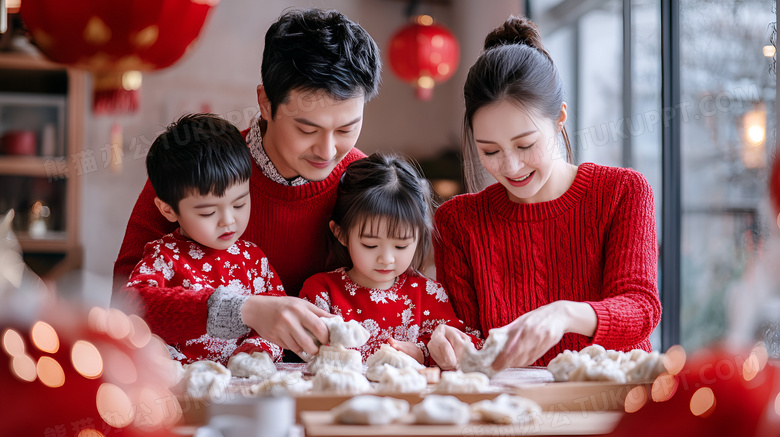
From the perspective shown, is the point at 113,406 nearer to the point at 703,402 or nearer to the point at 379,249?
the point at 703,402

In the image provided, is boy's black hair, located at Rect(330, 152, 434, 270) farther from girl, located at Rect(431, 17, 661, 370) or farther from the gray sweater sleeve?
the gray sweater sleeve

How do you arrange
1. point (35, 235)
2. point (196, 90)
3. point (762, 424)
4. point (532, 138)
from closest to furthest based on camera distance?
point (762, 424)
point (532, 138)
point (35, 235)
point (196, 90)

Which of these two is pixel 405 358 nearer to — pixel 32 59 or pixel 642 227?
pixel 642 227

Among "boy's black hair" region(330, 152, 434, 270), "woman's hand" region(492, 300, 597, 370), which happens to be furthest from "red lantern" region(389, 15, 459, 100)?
"woman's hand" region(492, 300, 597, 370)

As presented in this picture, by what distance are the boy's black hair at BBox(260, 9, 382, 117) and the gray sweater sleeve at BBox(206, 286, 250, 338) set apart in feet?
1.40

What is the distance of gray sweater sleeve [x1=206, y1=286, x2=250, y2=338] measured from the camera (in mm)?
1163

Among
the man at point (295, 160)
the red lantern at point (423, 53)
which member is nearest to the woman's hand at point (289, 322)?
the man at point (295, 160)

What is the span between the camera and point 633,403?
3.01ft

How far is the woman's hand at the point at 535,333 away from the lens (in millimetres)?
1083

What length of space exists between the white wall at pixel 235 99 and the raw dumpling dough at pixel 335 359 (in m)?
3.20

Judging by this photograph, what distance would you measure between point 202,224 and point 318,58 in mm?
390

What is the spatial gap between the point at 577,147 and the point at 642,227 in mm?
2214

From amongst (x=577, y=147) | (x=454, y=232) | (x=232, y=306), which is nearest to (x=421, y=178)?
(x=454, y=232)

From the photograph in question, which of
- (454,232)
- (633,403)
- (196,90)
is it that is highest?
(196,90)
